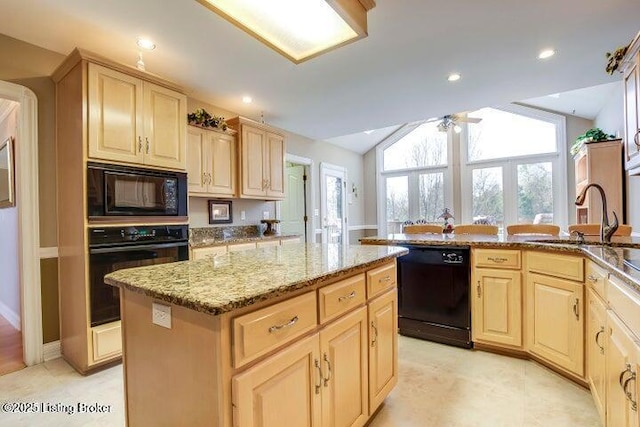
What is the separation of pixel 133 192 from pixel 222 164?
4.34 feet

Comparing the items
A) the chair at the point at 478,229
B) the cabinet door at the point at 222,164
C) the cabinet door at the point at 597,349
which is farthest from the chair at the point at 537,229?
the cabinet door at the point at 222,164

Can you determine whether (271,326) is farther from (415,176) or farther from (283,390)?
(415,176)

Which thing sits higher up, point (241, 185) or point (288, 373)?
point (241, 185)

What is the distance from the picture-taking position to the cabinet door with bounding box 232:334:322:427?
0.92 meters

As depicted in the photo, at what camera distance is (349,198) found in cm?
708

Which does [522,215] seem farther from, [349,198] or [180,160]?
[180,160]

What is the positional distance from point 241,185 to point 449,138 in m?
5.10

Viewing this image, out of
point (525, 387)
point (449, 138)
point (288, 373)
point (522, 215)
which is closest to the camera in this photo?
point (288, 373)

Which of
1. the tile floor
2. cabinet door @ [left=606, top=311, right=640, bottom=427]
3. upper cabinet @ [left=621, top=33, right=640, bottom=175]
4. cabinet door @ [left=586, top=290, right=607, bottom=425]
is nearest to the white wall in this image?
the tile floor

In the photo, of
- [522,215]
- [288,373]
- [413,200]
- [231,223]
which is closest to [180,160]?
[231,223]

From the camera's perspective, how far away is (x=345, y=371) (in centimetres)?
138

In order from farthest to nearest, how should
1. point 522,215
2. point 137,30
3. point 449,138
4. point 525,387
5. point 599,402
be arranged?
point 449,138
point 522,215
point 137,30
point 525,387
point 599,402

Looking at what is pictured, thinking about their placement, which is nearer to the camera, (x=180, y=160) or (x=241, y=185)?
(x=180, y=160)

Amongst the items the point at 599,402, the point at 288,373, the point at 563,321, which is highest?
the point at 288,373
